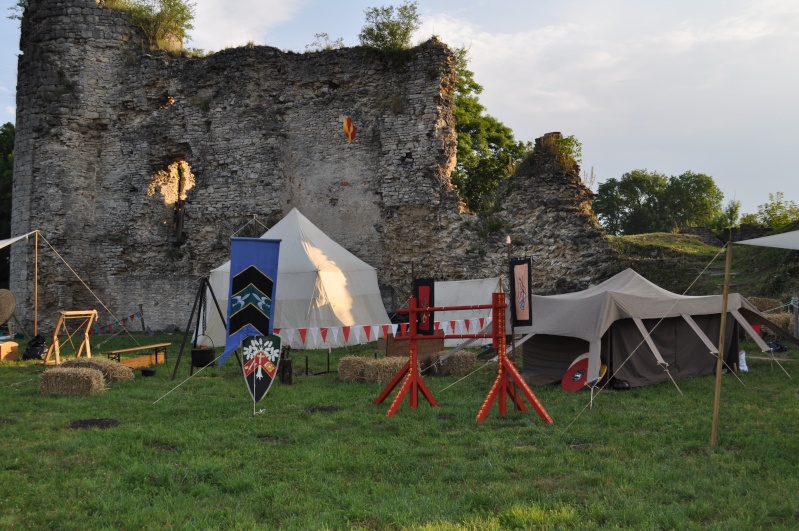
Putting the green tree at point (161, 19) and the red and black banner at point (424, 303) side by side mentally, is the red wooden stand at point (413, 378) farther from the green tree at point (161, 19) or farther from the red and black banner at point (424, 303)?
the green tree at point (161, 19)

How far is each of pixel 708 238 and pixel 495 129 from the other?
12.8 meters

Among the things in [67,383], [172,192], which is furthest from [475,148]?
[67,383]

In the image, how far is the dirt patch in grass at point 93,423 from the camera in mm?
6930

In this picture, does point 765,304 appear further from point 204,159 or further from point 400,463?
point 204,159

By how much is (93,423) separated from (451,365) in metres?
5.29

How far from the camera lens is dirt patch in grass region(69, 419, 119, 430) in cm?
693

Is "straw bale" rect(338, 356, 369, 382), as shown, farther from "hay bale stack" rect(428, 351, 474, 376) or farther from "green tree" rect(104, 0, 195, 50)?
"green tree" rect(104, 0, 195, 50)

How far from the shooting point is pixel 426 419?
7.14m

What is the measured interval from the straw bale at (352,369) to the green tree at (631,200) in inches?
1733

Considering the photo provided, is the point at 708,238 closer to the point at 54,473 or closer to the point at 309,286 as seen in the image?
the point at 309,286

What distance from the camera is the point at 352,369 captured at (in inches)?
391

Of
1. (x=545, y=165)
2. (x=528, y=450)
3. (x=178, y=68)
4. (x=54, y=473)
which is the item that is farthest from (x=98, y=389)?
(x=178, y=68)

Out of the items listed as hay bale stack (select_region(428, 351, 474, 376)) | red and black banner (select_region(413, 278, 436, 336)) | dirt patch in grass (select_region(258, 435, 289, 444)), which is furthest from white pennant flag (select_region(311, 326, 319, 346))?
dirt patch in grass (select_region(258, 435, 289, 444))

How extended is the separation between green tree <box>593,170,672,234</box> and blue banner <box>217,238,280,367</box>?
45.9m
